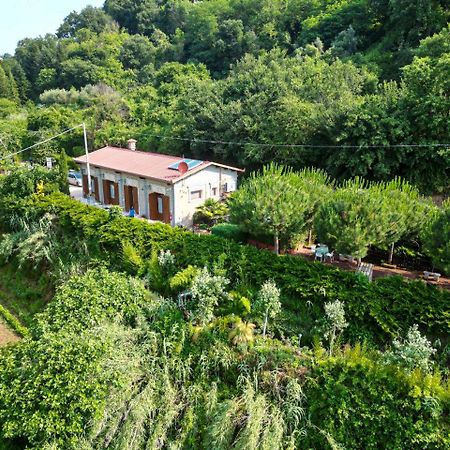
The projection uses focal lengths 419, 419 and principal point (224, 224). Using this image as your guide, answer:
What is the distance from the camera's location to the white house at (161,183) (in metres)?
22.4

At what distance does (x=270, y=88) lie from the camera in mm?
31094

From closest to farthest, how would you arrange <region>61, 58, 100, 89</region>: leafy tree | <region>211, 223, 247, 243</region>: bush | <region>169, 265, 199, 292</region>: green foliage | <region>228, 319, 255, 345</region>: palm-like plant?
<region>228, 319, 255, 345</region>: palm-like plant, <region>169, 265, 199, 292</region>: green foliage, <region>211, 223, 247, 243</region>: bush, <region>61, 58, 100, 89</region>: leafy tree

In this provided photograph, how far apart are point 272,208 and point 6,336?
35.5 ft

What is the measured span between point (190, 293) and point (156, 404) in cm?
341

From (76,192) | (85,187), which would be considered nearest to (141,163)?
(85,187)

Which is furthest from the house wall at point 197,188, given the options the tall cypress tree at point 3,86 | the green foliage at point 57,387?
the tall cypress tree at point 3,86

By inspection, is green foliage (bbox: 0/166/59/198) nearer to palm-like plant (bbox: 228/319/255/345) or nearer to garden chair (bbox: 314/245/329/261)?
garden chair (bbox: 314/245/329/261)

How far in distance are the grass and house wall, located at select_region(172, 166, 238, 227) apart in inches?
292

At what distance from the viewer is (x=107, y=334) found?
439 inches

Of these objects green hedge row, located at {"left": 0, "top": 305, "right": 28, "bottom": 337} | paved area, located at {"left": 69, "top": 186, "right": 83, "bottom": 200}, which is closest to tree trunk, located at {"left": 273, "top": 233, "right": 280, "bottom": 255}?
green hedge row, located at {"left": 0, "top": 305, "right": 28, "bottom": 337}

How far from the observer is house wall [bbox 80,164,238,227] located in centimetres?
2230

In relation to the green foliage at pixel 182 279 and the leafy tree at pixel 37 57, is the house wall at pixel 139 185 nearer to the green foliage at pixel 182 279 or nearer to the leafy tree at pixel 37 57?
the green foliage at pixel 182 279

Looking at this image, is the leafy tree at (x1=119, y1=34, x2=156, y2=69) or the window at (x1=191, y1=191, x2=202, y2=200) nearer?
the window at (x1=191, y1=191, x2=202, y2=200)

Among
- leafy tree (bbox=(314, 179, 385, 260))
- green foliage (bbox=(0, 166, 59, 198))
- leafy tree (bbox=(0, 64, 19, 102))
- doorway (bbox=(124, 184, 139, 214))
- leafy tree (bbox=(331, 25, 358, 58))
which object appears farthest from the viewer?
leafy tree (bbox=(0, 64, 19, 102))
